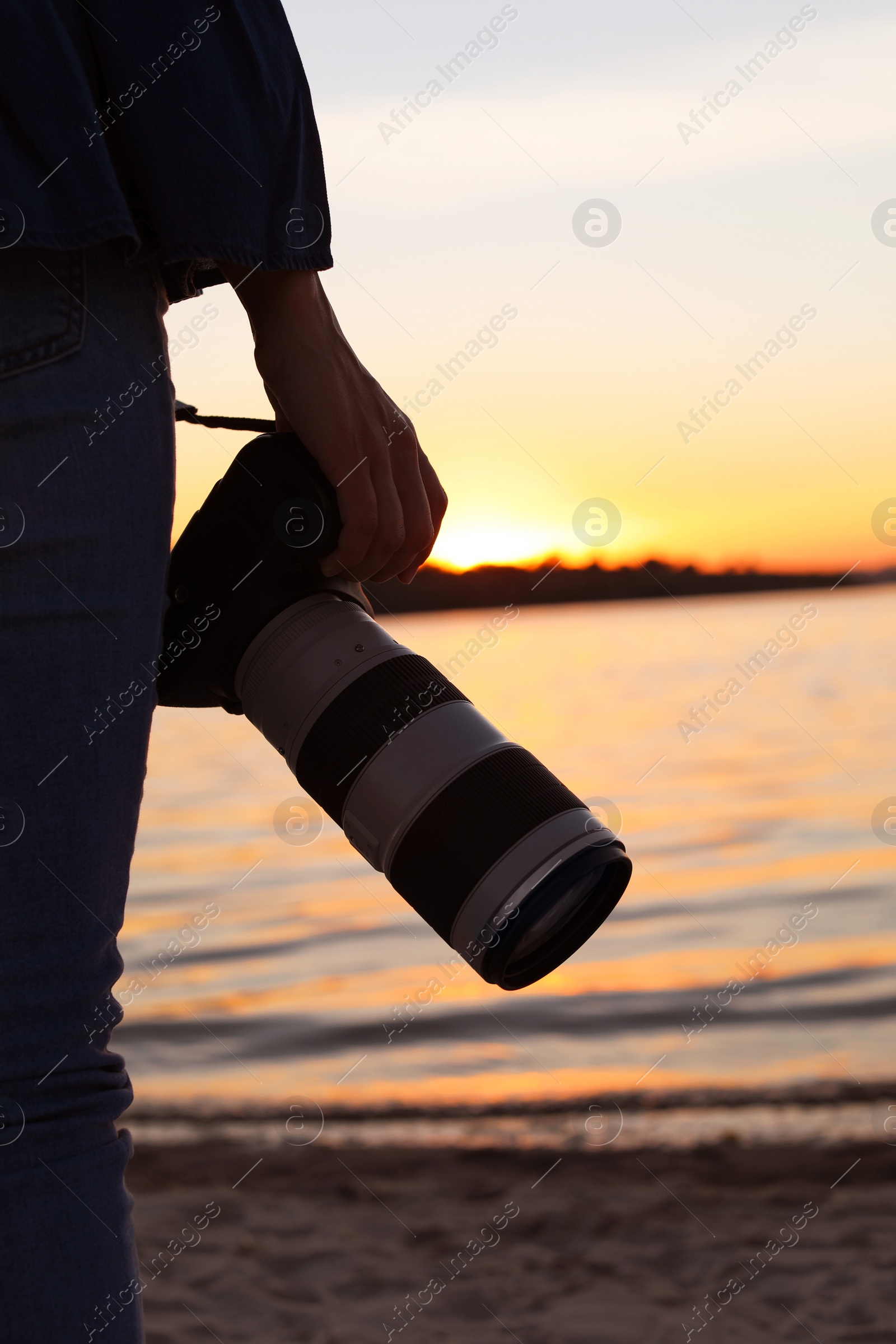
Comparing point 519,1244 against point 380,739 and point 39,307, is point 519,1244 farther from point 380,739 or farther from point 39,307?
point 39,307

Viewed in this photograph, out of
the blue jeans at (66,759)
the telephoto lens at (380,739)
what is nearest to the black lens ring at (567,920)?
the telephoto lens at (380,739)

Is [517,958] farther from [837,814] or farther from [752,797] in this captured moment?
[752,797]

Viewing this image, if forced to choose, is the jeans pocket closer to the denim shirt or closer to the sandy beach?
the denim shirt

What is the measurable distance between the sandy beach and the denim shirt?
1.95 m

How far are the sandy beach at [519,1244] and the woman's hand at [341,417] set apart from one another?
1.67 m

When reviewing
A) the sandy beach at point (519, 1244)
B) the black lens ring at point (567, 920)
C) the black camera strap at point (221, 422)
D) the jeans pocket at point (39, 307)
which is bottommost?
the sandy beach at point (519, 1244)

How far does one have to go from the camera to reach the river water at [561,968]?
12.5 ft

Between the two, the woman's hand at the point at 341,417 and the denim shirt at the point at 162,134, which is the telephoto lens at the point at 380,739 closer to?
the woman's hand at the point at 341,417

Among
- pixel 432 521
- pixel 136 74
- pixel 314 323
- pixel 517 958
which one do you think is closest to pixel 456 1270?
pixel 517 958

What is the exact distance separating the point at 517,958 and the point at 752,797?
7.31m

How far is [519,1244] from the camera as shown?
8.23 ft

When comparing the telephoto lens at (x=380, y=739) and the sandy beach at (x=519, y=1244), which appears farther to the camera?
the sandy beach at (x=519, y=1244)

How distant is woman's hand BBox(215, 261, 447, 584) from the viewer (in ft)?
3.21

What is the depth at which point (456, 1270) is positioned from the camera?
239cm
